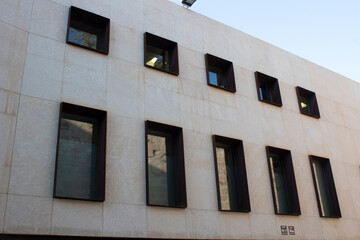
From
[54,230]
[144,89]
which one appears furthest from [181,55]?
[54,230]

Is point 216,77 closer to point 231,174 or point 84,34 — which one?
point 231,174

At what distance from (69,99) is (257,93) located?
8.44m

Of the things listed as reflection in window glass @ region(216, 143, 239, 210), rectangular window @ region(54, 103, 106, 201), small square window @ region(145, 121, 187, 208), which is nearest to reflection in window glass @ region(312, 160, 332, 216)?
reflection in window glass @ region(216, 143, 239, 210)

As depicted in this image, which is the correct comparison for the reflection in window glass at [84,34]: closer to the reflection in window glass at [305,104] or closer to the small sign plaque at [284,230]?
the small sign plaque at [284,230]

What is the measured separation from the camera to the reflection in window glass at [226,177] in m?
13.8

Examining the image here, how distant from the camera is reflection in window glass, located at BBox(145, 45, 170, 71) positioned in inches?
581

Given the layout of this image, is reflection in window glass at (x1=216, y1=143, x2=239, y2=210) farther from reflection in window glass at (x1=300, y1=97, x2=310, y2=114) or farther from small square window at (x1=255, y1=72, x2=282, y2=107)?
reflection in window glass at (x1=300, y1=97, x2=310, y2=114)

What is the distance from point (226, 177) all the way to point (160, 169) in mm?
2795

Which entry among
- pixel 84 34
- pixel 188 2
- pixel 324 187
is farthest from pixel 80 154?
pixel 324 187

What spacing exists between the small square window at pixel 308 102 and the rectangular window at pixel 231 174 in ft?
18.4

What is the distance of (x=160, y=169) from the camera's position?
12812 mm

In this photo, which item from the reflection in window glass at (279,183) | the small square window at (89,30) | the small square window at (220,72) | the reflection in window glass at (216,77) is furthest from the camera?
the reflection in window glass at (216,77)

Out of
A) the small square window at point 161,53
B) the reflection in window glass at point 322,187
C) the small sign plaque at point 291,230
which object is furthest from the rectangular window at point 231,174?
the reflection in window glass at point 322,187

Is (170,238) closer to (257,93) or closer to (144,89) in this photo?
(144,89)
